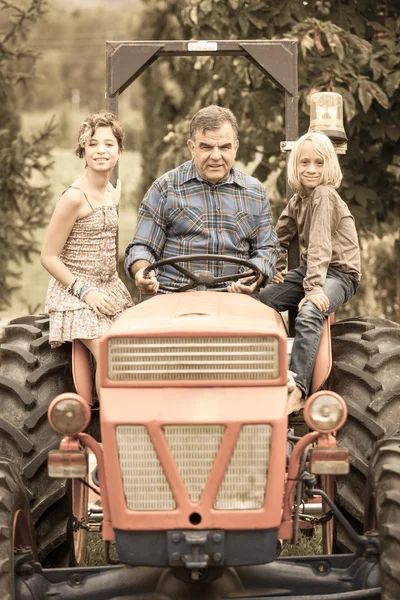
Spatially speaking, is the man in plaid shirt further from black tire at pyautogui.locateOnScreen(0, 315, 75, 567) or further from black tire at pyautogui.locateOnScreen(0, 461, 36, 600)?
black tire at pyautogui.locateOnScreen(0, 461, 36, 600)

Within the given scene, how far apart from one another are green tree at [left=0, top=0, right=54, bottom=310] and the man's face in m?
5.51

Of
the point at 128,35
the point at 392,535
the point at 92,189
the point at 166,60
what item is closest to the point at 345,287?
the point at 92,189

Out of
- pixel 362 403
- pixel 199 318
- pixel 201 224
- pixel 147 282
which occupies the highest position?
pixel 201 224

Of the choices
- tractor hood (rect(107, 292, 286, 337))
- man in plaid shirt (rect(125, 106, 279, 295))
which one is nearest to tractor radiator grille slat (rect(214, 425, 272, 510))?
tractor hood (rect(107, 292, 286, 337))

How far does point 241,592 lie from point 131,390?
0.78 meters

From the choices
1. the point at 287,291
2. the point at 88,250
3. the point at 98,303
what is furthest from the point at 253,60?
the point at 98,303

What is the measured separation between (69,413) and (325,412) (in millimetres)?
825

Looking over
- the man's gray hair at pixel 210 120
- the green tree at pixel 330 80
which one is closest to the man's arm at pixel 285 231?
the man's gray hair at pixel 210 120

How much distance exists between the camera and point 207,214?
200 inches

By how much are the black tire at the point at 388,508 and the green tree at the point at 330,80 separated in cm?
422

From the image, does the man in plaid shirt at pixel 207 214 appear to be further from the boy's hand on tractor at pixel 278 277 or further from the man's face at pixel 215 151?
the boy's hand on tractor at pixel 278 277

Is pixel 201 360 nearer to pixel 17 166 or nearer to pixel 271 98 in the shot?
pixel 271 98

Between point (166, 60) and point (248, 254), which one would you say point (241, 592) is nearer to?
point (248, 254)

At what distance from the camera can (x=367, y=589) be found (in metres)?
3.66
